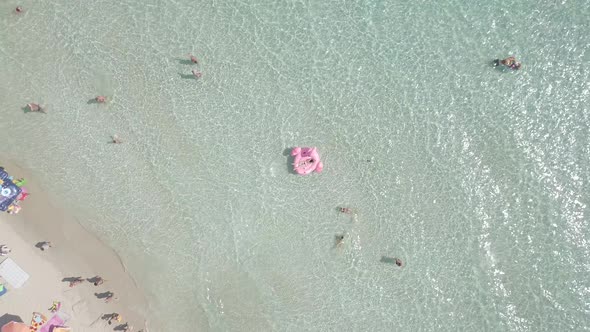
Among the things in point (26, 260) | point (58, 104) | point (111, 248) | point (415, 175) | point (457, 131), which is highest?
point (457, 131)

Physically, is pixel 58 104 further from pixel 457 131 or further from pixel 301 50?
pixel 457 131

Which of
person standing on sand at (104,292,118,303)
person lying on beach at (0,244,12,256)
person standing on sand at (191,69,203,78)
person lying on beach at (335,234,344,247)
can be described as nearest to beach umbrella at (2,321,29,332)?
person lying on beach at (0,244,12,256)

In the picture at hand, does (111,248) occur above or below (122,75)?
below

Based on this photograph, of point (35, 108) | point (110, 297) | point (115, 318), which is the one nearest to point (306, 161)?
point (110, 297)

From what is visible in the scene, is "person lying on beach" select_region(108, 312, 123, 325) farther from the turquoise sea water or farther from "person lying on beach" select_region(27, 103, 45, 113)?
"person lying on beach" select_region(27, 103, 45, 113)

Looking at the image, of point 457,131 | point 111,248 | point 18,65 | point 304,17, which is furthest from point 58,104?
point 457,131
